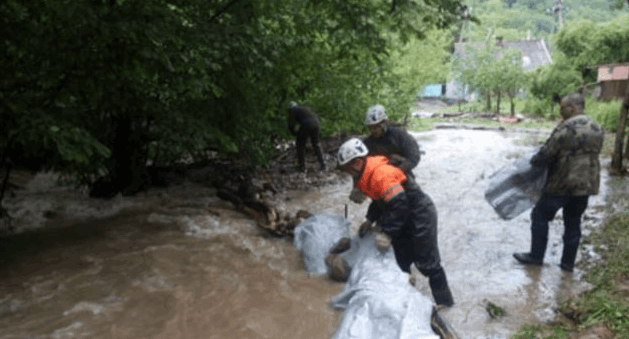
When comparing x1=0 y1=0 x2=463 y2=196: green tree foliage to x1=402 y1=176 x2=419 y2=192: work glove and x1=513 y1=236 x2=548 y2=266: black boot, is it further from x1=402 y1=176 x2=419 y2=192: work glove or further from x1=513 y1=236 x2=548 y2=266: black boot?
x1=513 y1=236 x2=548 y2=266: black boot

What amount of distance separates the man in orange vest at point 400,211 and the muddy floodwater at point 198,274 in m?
0.49

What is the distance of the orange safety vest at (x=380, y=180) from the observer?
4.02 metres

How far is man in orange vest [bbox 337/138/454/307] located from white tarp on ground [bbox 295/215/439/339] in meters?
0.25

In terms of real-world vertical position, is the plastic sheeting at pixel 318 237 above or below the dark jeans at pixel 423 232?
below

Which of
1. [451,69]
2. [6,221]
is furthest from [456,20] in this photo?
[451,69]

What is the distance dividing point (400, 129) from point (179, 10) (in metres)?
3.57

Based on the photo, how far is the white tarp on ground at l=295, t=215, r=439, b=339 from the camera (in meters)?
3.37

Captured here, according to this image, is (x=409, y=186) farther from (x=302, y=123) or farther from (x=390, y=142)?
(x=302, y=123)

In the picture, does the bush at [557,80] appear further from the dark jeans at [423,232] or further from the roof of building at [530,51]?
the dark jeans at [423,232]

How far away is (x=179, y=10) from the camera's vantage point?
22.4 feet

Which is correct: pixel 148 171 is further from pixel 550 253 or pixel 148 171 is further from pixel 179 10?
pixel 550 253

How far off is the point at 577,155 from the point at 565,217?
27.1 inches

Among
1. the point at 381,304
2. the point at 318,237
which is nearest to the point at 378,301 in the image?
the point at 381,304

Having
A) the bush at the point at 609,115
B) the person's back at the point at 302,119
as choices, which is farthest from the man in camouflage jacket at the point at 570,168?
the bush at the point at 609,115
